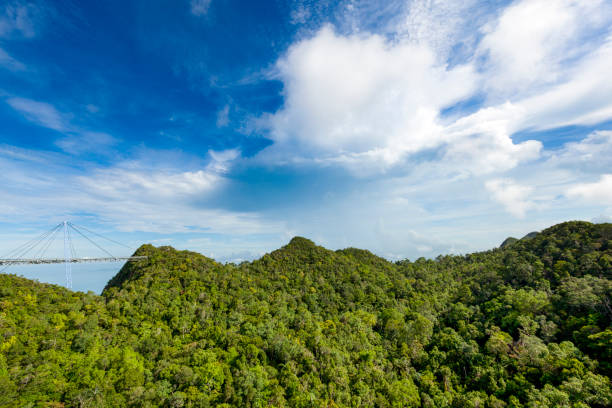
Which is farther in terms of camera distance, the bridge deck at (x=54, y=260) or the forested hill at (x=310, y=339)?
the bridge deck at (x=54, y=260)

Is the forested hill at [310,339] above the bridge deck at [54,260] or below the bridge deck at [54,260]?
below

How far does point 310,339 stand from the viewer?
58.2 m

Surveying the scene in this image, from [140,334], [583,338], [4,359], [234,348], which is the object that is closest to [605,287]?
[583,338]

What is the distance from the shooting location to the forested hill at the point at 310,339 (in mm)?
37781

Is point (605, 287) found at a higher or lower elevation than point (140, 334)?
higher

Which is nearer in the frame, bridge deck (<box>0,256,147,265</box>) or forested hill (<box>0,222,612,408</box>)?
forested hill (<box>0,222,612,408</box>)

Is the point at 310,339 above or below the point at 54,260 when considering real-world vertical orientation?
below

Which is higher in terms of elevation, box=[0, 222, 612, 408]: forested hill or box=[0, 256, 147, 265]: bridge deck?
box=[0, 256, 147, 265]: bridge deck

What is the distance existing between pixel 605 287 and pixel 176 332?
9786 cm

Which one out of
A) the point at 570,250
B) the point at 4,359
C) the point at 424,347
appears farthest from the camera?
the point at 570,250

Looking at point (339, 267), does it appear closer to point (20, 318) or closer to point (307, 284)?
point (307, 284)

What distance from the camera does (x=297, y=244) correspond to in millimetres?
124000

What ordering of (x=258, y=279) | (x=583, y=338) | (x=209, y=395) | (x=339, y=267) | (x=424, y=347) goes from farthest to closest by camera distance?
(x=339, y=267) → (x=258, y=279) → (x=424, y=347) → (x=583, y=338) → (x=209, y=395)

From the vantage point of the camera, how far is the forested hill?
124 feet
